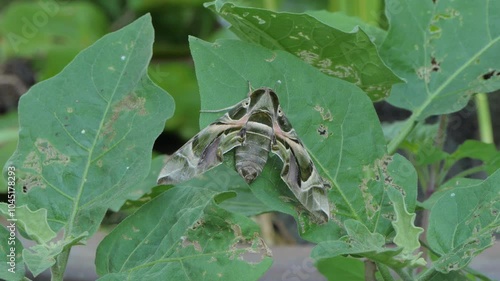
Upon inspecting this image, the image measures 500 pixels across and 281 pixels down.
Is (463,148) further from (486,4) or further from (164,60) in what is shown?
(164,60)

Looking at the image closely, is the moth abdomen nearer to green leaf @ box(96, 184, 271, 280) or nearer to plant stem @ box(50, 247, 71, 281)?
green leaf @ box(96, 184, 271, 280)

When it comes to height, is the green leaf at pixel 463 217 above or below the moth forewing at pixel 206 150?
above

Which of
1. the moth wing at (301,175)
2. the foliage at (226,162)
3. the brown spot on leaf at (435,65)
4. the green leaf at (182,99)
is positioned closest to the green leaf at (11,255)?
the foliage at (226,162)

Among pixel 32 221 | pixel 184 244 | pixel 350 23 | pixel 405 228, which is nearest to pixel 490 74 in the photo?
pixel 350 23

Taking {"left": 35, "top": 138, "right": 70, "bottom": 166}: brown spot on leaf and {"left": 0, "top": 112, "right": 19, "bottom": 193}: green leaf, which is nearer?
{"left": 35, "top": 138, "right": 70, "bottom": 166}: brown spot on leaf

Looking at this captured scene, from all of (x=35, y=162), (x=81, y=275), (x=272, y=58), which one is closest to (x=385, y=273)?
(x=272, y=58)

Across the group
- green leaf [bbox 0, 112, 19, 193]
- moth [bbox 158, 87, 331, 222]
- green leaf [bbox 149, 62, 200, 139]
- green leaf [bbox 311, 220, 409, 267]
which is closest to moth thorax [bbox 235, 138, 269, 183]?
moth [bbox 158, 87, 331, 222]

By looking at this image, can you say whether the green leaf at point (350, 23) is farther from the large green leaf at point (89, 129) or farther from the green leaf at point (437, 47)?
the large green leaf at point (89, 129)

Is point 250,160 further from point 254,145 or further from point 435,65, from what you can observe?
point 435,65

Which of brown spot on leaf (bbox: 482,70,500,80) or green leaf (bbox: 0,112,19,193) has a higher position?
brown spot on leaf (bbox: 482,70,500,80)
